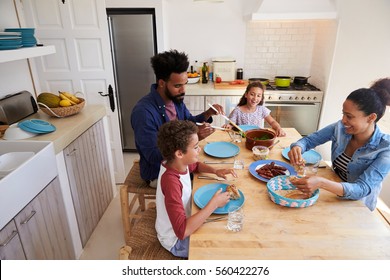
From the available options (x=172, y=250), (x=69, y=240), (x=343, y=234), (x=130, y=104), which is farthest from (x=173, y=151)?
(x=130, y=104)

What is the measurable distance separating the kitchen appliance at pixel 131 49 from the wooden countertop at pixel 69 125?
1154 mm

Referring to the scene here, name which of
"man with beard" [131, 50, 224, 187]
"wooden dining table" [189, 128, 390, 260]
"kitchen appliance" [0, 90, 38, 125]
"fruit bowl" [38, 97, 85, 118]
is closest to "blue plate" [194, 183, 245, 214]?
"wooden dining table" [189, 128, 390, 260]

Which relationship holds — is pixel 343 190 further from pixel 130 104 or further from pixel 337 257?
pixel 130 104

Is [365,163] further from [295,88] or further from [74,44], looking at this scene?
[74,44]

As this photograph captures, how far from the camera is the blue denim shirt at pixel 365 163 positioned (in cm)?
133

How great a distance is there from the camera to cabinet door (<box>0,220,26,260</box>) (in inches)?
51.9

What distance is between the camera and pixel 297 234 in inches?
44.0

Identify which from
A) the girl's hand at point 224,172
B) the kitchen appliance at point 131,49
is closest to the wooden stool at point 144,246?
the girl's hand at point 224,172

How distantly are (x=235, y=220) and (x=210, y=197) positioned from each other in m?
0.21

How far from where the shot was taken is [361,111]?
1.43m

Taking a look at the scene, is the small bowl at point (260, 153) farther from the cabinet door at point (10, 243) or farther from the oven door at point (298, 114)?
the oven door at point (298, 114)

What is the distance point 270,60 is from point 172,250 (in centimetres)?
322

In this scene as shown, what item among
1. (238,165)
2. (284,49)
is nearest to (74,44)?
(238,165)

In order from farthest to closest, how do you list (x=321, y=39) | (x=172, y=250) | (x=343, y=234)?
(x=321, y=39)
(x=172, y=250)
(x=343, y=234)
